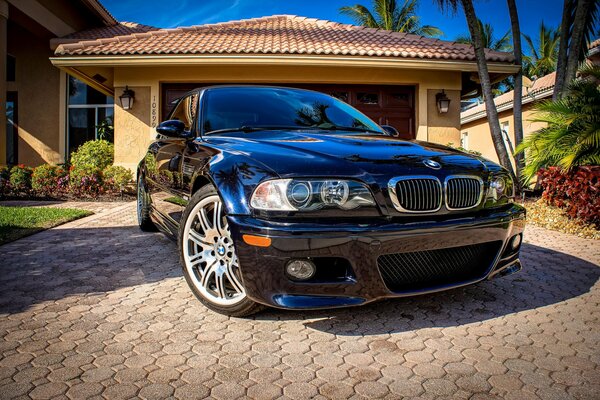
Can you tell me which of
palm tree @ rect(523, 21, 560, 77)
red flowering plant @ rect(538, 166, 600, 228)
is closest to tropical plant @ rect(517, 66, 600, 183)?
A: red flowering plant @ rect(538, 166, 600, 228)

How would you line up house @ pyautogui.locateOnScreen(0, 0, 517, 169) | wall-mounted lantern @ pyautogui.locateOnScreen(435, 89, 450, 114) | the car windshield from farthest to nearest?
1. wall-mounted lantern @ pyautogui.locateOnScreen(435, 89, 450, 114)
2. house @ pyautogui.locateOnScreen(0, 0, 517, 169)
3. the car windshield

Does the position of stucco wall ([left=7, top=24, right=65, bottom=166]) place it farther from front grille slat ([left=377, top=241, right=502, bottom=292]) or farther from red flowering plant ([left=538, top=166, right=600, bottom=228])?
front grille slat ([left=377, top=241, right=502, bottom=292])

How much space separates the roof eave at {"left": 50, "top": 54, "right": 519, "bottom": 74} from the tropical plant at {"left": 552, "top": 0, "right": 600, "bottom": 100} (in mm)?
1799

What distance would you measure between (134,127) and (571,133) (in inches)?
363

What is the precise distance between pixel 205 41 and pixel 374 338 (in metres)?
10.1

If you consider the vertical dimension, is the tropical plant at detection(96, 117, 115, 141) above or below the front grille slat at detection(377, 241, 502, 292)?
above

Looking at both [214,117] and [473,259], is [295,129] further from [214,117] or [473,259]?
[473,259]

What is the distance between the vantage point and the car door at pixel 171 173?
338cm

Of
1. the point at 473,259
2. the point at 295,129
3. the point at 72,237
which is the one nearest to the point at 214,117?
the point at 295,129

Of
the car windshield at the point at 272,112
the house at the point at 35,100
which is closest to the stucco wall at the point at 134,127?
the house at the point at 35,100

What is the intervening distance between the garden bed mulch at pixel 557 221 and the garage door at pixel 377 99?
4324 millimetres

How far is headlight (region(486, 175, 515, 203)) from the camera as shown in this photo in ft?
9.11

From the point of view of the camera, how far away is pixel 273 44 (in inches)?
413

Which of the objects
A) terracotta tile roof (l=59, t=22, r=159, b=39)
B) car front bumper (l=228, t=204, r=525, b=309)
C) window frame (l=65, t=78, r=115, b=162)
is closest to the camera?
car front bumper (l=228, t=204, r=525, b=309)
